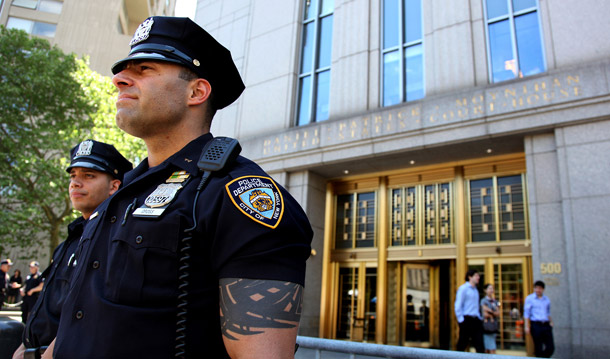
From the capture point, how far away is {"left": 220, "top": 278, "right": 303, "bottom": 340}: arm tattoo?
3.41ft

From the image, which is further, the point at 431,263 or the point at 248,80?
the point at 248,80

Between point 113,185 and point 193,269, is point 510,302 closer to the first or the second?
point 113,185

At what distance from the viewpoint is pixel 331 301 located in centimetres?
1294

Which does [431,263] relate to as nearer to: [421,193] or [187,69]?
[421,193]

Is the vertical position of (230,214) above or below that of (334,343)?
above

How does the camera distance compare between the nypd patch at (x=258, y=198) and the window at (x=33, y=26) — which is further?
the window at (x=33, y=26)

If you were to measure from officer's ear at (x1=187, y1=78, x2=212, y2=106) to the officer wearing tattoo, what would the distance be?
242mm

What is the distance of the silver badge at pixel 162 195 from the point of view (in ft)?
3.97

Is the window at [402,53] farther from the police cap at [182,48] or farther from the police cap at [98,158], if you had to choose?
the police cap at [182,48]

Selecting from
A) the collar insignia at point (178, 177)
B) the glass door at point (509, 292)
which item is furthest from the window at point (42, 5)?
the collar insignia at point (178, 177)

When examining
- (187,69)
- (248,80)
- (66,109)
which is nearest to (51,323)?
(187,69)

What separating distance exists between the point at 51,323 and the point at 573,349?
27.8ft

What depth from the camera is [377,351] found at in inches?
158

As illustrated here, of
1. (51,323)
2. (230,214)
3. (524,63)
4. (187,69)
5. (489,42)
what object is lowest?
(51,323)
